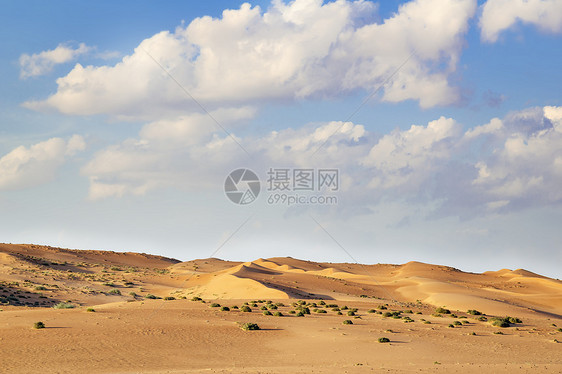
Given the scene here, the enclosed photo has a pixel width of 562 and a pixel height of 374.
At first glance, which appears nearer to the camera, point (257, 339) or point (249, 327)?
point (257, 339)

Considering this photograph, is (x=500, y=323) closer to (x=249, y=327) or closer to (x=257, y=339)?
(x=249, y=327)

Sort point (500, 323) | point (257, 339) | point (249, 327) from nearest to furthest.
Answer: point (257, 339) → point (249, 327) → point (500, 323)

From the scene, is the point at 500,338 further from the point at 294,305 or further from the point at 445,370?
the point at 294,305

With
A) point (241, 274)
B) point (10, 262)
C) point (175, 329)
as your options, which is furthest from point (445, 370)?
point (10, 262)

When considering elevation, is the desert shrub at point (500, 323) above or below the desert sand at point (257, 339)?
above

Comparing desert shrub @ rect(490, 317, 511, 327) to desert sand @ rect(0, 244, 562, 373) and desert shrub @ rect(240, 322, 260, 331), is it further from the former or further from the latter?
desert shrub @ rect(240, 322, 260, 331)

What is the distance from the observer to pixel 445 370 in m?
24.0

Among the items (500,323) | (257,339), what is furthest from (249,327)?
(500,323)

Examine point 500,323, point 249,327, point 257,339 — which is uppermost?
point 500,323

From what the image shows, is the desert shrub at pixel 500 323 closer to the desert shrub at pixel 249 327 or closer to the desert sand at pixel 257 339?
the desert sand at pixel 257 339

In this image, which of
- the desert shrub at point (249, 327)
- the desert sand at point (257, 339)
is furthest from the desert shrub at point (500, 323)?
the desert shrub at point (249, 327)

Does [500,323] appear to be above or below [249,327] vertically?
above

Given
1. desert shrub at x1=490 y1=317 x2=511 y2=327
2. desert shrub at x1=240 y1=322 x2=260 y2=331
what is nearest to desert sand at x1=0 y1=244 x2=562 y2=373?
desert shrub at x1=240 y1=322 x2=260 y2=331

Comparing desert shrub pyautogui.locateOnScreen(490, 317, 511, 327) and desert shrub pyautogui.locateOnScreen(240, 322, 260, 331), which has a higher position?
desert shrub pyautogui.locateOnScreen(490, 317, 511, 327)
